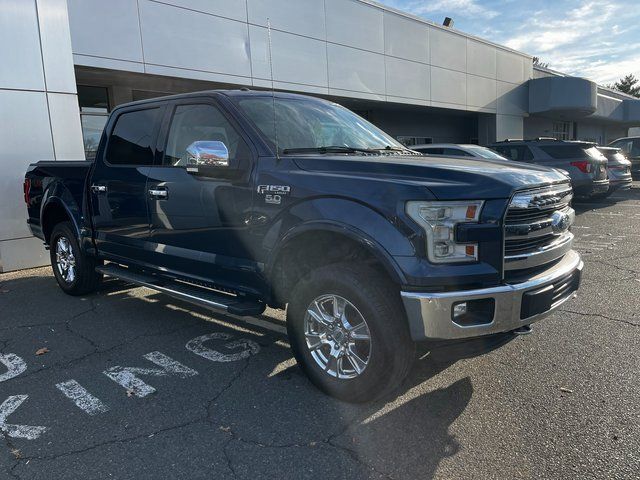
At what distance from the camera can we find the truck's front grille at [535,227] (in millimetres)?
2959

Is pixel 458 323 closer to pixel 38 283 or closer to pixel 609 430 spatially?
pixel 609 430

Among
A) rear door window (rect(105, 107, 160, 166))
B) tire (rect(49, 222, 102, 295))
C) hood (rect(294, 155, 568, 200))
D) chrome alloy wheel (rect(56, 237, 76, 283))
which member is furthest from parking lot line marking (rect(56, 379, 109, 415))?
chrome alloy wheel (rect(56, 237, 76, 283))

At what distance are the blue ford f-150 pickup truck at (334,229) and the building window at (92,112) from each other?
835cm

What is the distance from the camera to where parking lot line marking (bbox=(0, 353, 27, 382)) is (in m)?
3.94

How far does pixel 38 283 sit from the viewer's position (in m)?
7.05

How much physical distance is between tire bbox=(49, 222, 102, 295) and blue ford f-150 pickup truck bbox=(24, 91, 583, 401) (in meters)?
1.12

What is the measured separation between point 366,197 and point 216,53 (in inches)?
432

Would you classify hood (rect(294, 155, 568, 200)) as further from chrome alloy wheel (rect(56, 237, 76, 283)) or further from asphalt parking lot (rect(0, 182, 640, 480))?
chrome alloy wheel (rect(56, 237, 76, 283))

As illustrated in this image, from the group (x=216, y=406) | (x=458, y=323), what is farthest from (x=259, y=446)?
(x=458, y=323)

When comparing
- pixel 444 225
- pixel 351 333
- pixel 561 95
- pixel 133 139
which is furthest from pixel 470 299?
pixel 561 95

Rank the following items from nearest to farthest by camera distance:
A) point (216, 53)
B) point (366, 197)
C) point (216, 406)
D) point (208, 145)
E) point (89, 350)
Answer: point (366, 197), point (216, 406), point (208, 145), point (89, 350), point (216, 53)

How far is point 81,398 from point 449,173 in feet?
9.58

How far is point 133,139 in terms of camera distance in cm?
494

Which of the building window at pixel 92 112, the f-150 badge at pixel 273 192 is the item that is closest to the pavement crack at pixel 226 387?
the f-150 badge at pixel 273 192
